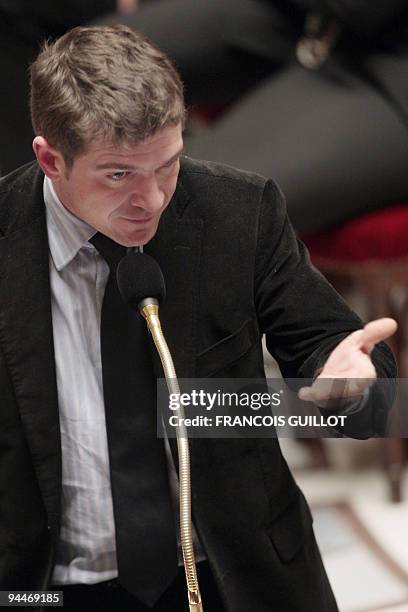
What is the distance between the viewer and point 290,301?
108 cm

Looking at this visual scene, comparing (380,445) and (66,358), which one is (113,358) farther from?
(380,445)

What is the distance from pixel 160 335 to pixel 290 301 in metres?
0.27

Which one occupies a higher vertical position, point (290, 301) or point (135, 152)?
point (135, 152)

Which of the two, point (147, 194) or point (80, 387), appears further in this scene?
point (80, 387)

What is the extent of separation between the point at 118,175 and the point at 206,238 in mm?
174

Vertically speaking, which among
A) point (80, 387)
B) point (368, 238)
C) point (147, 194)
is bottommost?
point (368, 238)

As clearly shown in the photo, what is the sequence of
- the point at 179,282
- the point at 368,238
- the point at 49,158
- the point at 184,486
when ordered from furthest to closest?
the point at 368,238
the point at 179,282
the point at 49,158
the point at 184,486

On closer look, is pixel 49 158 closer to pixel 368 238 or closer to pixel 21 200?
pixel 21 200

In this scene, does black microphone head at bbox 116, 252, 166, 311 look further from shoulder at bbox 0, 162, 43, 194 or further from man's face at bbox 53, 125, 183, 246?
shoulder at bbox 0, 162, 43, 194

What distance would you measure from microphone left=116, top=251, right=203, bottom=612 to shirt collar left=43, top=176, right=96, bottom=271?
12cm

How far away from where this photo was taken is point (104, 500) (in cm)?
109

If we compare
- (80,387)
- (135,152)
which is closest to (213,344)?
(80,387)

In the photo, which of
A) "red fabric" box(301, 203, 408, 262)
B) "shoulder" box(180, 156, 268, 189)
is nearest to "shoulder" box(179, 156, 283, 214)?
"shoulder" box(180, 156, 268, 189)

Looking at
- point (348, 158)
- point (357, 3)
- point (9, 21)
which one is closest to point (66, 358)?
point (348, 158)
